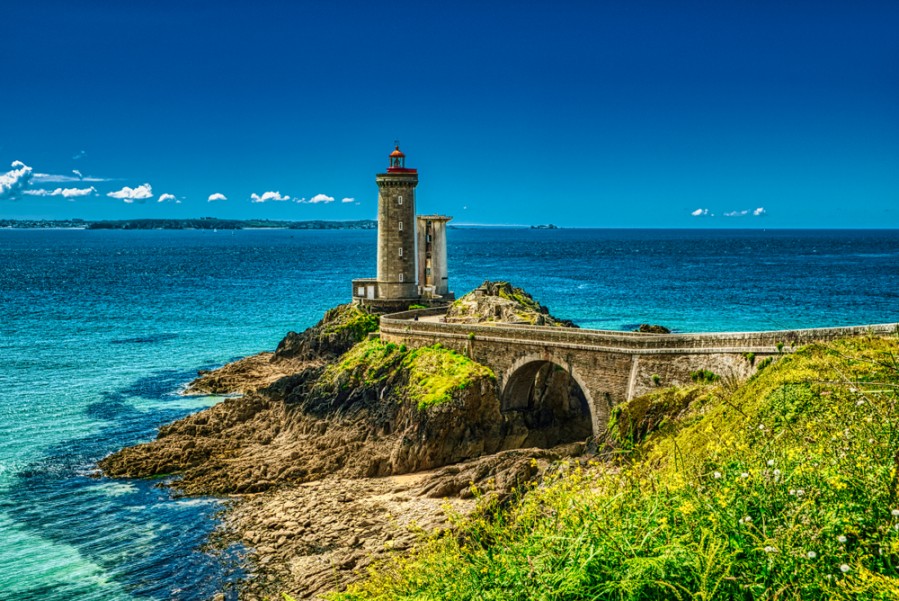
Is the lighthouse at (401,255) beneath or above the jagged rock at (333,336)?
above

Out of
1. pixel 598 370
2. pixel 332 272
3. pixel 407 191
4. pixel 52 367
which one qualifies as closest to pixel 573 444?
pixel 598 370

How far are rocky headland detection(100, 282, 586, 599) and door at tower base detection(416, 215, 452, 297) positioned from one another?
28.9ft

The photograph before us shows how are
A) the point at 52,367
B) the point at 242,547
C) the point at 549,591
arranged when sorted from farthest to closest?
1. the point at 52,367
2. the point at 242,547
3. the point at 549,591

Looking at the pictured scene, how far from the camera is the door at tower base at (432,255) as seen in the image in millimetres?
53094

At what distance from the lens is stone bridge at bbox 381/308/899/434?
27.3 metres

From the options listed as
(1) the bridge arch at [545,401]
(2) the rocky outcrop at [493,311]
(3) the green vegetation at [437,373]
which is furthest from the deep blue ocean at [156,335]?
(2) the rocky outcrop at [493,311]

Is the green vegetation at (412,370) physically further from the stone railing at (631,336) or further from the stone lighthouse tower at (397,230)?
the stone lighthouse tower at (397,230)

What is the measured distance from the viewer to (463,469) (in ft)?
99.7

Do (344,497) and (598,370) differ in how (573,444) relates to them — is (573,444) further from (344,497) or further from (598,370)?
(344,497)

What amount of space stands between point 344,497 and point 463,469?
4617 mm

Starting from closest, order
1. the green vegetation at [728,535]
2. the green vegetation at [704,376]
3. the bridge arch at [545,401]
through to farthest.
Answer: the green vegetation at [728,535]
the green vegetation at [704,376]
the bridge arch at [545,401]

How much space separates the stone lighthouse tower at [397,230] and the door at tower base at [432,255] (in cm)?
204

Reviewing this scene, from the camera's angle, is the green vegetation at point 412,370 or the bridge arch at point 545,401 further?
the bridge arch at point 545,401

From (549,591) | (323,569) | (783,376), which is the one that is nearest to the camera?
(549,591)
